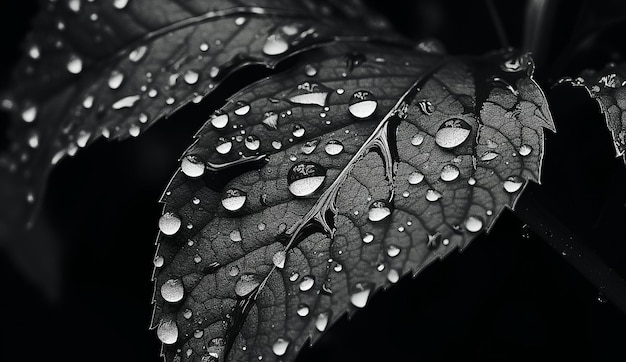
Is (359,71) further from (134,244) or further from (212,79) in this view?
(134,244)

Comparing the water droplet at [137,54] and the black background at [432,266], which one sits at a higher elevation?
the water droplet at [137,54]

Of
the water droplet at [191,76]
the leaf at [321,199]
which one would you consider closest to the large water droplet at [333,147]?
the leaf at [321,199]

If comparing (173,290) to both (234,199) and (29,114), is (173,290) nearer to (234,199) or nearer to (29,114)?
(234,199)

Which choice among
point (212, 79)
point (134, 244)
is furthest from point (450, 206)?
point (134, 244)

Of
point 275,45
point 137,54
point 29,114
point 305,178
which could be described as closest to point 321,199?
point 305,178

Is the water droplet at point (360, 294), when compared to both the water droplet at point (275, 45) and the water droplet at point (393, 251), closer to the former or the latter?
the water droplet at point (393, 251)

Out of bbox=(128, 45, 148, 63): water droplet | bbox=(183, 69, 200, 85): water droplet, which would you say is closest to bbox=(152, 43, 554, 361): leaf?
bbox=(183, 69, 200, 85): water droplet
